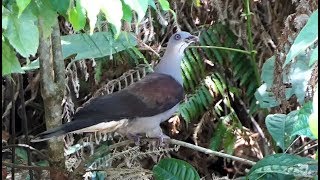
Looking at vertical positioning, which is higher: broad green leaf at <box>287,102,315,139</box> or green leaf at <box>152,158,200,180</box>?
broad green leaf at <box>287,102,315,139</box>

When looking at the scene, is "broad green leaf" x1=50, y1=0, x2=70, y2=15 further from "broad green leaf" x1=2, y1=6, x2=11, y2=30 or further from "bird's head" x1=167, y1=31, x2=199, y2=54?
"bird's head" x1=167, y1=31, x2=199, y2=54

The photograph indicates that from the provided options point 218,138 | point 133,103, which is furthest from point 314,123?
point 218,138

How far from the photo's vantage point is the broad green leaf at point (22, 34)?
36.5 inches

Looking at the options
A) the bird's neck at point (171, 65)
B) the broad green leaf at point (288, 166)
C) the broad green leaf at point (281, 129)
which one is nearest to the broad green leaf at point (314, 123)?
the broad green leaf at point (288, 166)

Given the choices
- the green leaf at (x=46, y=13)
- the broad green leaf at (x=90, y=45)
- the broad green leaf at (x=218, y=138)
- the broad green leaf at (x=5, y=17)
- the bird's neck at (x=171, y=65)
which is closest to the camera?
the broad green leaf at (x=5, y=17)

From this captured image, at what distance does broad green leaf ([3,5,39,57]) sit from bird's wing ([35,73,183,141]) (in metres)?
0.69

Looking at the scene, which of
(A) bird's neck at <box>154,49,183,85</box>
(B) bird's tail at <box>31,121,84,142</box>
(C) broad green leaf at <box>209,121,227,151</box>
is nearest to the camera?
(B) bird's tail at <box>31,121,84,142</box>

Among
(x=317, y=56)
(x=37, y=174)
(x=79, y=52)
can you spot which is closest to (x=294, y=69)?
(x=79, y=52)

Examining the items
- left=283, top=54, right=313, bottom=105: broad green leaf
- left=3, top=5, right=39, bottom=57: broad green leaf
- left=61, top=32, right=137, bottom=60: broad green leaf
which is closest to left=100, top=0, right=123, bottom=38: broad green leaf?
left=3, top=5, right=39, bottom=57: broad green leaf

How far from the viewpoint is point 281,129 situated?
5.47 feet

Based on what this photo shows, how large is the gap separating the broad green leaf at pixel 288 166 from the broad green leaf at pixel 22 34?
71 centimetres

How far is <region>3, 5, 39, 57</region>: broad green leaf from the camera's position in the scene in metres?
0.93

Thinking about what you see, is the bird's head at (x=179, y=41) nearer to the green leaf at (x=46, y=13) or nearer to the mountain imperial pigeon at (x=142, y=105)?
the mountain imperial pigeon at (x=142, y=105)

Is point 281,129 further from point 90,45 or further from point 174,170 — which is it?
point 90,45
